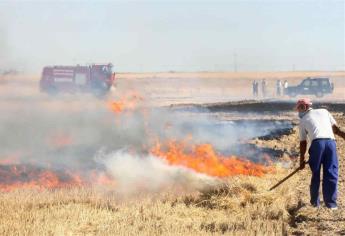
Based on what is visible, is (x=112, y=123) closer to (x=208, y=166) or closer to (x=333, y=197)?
(x=208, y=166)

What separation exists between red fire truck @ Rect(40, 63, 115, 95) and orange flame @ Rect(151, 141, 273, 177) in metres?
24.7

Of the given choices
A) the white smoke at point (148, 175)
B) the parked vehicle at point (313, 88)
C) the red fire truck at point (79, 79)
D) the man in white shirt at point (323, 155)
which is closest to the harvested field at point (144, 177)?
the white smoke at point (148, 175)

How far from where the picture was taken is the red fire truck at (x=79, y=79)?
3897 centimetres

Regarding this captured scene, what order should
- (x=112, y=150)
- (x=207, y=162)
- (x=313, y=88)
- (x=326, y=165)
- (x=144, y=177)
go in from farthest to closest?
(x=313, y=88) < (x=112, y=150) < (x=207, y=162) < (x=144, y=177) < (x=326, y=165)

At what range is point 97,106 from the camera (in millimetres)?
24734

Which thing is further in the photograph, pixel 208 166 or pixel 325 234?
pixel 208 166

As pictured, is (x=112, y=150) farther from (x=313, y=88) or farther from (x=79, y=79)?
(x=313, y=88)

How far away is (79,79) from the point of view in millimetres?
39250

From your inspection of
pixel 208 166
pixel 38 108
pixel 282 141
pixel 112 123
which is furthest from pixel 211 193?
pixel 38 108

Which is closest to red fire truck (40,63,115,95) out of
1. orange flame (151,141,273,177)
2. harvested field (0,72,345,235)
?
harvested field (0,72,345,235)

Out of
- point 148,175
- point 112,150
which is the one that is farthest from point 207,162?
point 112,150

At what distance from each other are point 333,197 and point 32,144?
10799 millimetres

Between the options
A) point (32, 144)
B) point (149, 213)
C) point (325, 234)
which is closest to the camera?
point (325, 234)

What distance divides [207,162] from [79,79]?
1091 inches
